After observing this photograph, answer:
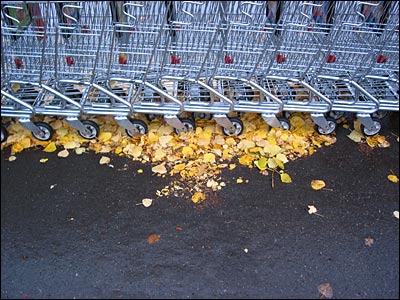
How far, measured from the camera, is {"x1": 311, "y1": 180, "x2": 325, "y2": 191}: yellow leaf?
11.0 feet

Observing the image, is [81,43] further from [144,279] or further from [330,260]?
[330,260]

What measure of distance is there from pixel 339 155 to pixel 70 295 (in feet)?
8.05

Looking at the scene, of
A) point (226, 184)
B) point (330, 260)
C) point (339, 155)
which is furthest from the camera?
point (339, 155)

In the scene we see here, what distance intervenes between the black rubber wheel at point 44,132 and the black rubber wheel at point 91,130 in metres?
0.26

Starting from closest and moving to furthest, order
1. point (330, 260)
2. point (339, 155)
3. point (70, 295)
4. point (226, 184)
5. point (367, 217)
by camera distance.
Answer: point (70, 295)
point (330, 260)
point (367, 217)
point (226, 184)
point (339, 155)

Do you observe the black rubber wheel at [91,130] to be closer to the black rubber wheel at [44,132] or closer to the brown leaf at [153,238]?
the black rubber wheel at [44,132]

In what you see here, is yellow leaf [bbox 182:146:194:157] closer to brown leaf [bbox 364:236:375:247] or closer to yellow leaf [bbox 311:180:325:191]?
yellow leaf [bbox 311:180:325:191]

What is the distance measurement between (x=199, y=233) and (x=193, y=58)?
A: 1.49 metres

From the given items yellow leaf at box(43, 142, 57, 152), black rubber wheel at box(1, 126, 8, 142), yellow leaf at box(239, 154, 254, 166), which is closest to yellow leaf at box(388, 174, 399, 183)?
yellow leaf at box(239, 154, 254, 166)

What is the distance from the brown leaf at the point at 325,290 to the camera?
264cm

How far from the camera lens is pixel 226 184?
3.38 metres

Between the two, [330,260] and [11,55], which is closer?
[330,260]

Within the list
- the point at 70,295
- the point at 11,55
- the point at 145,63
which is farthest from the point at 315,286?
the point at 11,55

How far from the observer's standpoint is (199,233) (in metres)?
3.02
